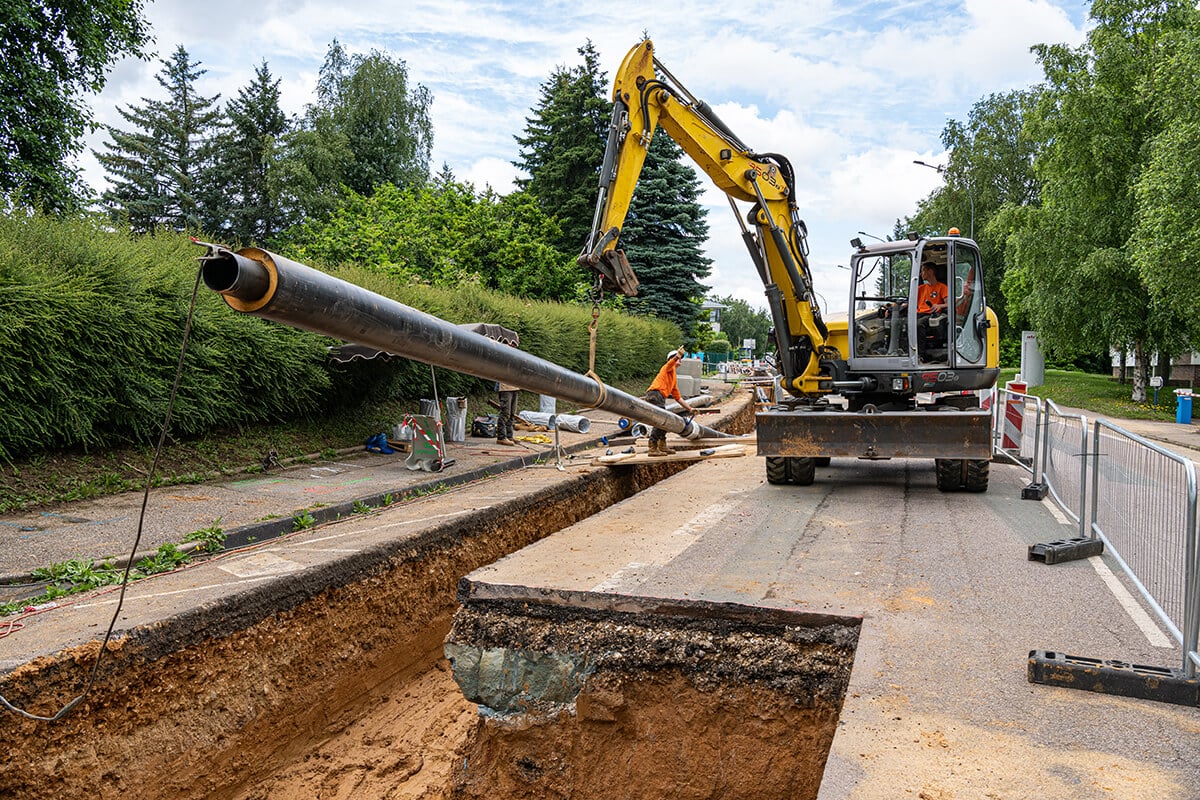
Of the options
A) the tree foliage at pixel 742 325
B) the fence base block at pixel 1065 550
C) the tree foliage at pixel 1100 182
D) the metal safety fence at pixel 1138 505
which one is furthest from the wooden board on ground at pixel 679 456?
the tree foliage at pixel 742 325

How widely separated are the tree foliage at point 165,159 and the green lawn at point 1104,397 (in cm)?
4218

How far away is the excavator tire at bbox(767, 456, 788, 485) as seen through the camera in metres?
9.50

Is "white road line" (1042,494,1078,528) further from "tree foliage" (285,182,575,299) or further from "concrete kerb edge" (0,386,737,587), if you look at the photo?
"tree foliage" (285,182,575,299)

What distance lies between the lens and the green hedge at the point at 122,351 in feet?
27.5

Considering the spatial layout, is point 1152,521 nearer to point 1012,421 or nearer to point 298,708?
point 298,708

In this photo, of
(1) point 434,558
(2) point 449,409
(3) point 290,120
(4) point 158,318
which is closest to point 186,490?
(4) point 158,318

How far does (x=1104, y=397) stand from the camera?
31.9 metres

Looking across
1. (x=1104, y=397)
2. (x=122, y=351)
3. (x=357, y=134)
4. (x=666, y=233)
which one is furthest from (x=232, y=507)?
(x=357, y=134)

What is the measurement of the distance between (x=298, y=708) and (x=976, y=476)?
7327mm

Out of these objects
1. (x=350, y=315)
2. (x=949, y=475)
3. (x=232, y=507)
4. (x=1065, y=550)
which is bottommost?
(x=232, y=507)

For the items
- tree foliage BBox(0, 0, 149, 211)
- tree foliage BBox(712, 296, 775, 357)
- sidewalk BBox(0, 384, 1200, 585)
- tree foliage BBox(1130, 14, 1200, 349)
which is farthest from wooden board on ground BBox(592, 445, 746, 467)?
tree foliage BBox(712, 296, 775, 357)

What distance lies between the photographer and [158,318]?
9.80 m

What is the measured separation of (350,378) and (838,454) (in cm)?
826

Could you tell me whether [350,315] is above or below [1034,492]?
above
